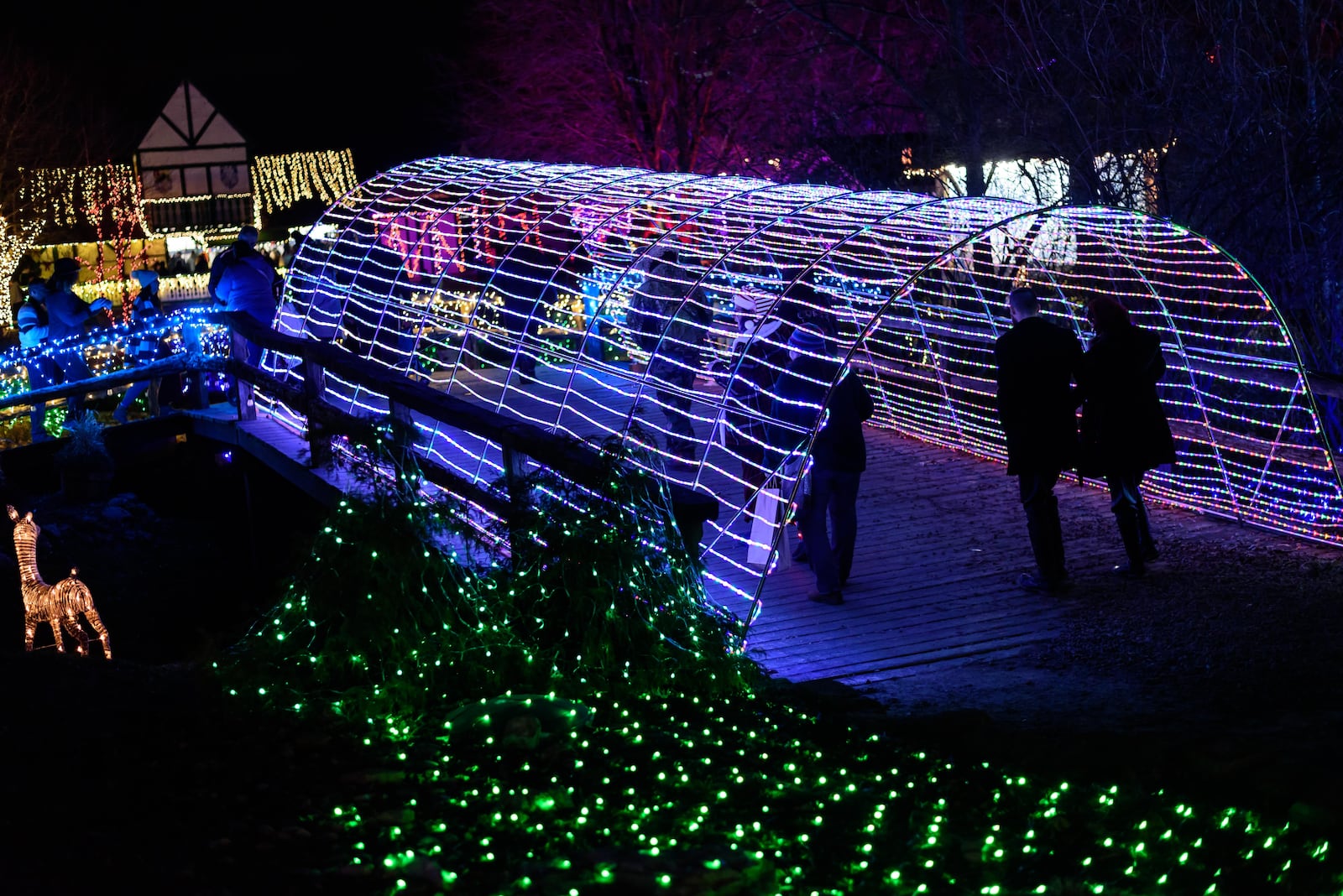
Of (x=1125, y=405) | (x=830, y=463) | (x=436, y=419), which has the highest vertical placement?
(x=1125, y=405)

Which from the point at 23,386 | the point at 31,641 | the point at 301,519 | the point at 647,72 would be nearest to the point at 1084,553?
the point at 31,641

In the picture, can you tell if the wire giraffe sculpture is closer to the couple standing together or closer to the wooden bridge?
the wooden bridge

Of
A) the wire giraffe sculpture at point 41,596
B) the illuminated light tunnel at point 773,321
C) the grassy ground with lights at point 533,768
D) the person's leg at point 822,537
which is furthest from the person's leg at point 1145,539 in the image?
the wire giraffe sculpture at point 41,596

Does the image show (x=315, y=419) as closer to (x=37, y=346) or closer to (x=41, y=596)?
(x=41, y=596)

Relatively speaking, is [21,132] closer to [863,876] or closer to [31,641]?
[31,641]

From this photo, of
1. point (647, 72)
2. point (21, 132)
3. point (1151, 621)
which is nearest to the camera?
point (1151, 621)

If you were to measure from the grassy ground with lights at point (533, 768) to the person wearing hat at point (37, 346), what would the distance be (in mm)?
8583

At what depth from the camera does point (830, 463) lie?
803 centimetres

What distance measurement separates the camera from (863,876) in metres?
4.54

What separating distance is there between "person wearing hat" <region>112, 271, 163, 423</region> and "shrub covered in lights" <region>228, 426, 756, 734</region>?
8.45 meters

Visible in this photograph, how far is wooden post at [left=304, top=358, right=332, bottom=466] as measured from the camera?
1095 centimetres

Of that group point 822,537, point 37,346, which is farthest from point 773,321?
point 37,346

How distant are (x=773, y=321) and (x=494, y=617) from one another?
3.25 meters

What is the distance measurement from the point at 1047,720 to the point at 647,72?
71.0 ft
